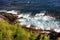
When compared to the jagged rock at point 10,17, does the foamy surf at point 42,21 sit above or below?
below

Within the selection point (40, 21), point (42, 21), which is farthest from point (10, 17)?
point (42, 21)

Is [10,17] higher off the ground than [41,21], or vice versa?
[10,17]

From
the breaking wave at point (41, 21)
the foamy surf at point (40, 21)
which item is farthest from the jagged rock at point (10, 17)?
the breaking wave at point (41, 21)

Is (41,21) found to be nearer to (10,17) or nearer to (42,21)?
(42,21)

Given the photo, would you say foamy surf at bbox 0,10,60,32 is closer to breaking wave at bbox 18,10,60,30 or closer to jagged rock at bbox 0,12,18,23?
breaking wave at bbox 18,10,60,30

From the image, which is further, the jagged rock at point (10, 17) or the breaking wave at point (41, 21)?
the jagged rock at point (10, 17)

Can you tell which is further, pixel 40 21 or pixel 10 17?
pixel 10 17

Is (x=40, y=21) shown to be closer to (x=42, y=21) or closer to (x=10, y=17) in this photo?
(x=42, y=21)

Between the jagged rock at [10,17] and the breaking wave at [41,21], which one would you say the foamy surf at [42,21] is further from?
the jagged rock at [10,17]

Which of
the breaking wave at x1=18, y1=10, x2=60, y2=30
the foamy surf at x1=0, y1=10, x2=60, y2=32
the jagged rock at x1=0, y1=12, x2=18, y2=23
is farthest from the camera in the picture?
the jagged rock at x1=0, y1=12, x2=18, y2=23

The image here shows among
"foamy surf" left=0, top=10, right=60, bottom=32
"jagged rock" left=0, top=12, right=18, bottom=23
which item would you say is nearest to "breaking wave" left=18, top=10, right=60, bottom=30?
"foamy surf" left=0, top=10, right=60, bottom=32

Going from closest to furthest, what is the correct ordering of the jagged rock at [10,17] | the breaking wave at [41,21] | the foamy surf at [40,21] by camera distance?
the foamy surf at [40,21]
the breaking wave at [41,21]
the jagged rock at [10,17]

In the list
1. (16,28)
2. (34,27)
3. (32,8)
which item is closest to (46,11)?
(32,8)

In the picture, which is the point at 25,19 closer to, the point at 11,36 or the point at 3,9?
the point at 3,9
